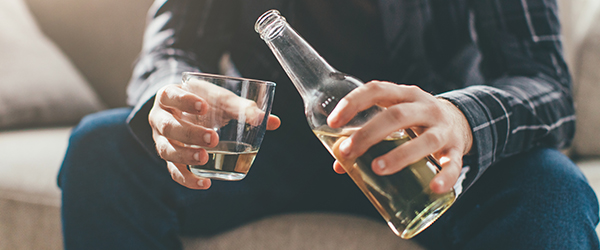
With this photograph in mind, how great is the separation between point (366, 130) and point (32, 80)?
119cm

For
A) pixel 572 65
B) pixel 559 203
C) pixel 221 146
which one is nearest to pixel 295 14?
pixel 221 146

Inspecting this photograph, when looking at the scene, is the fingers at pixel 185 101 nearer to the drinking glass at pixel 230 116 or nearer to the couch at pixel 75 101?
the drinking glass at pixel 230 116

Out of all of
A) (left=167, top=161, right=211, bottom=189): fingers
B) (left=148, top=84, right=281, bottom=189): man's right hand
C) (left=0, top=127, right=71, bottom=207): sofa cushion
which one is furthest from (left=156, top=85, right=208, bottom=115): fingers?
(left=0, top=127, right=71, bottom=207): sofa cushion

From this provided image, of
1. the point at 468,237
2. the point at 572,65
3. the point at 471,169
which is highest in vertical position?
the point at 471,169

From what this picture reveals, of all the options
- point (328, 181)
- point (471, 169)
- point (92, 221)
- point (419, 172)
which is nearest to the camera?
point (419, 172)

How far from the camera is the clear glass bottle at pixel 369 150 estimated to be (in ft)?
1.25

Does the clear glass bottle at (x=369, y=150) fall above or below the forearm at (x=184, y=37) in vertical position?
below

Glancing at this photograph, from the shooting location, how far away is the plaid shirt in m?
0.61

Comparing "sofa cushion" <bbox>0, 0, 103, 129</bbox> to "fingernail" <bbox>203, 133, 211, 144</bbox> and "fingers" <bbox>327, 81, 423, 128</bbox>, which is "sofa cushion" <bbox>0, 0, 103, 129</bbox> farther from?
"fingers" <bbox>327, 81, 423, 128</bbox>

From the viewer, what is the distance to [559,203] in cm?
47

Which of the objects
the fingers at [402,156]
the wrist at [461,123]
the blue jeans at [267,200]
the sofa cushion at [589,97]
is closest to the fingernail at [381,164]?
the fingers at [402,156]

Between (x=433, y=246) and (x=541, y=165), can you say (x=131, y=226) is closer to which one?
(x=433, y=246)

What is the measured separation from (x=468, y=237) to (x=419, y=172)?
0.77ft

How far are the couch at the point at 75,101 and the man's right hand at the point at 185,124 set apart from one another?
27cm
